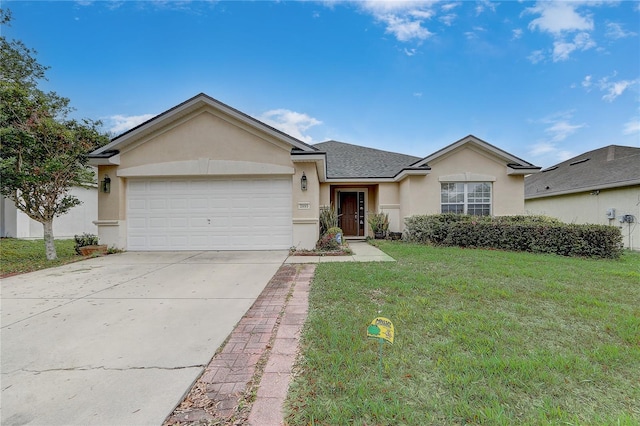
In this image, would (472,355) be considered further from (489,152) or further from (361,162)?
(361,162)

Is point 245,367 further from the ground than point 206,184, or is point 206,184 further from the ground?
point 206,184

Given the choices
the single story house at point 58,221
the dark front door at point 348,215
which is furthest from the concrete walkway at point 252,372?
the single story house at point 58,221

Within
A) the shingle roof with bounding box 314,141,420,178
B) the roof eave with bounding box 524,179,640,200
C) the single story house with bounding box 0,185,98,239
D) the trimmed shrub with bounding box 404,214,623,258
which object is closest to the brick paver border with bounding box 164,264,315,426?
the trimmed shrub with bounding box 404,214,623,258

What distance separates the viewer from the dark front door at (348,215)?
1467 cm

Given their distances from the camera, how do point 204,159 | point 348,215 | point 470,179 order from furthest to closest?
point 348,215 → point 470,179 → point 204,159

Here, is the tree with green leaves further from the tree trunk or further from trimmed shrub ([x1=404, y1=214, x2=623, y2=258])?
trimmed shrub ([x1=404, y1=214, x2=623, y2=258])

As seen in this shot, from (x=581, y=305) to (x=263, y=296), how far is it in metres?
4.74

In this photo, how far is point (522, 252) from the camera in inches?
347

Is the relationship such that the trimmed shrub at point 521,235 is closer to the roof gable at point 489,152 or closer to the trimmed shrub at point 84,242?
the roof gable at point 489,152

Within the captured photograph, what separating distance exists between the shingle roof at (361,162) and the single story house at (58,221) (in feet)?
38.2

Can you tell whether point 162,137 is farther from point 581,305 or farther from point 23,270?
point 581,305

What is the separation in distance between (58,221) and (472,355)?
19316 mm

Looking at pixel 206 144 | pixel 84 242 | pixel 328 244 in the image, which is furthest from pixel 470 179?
pixel 84 242

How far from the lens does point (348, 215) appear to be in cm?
1470
